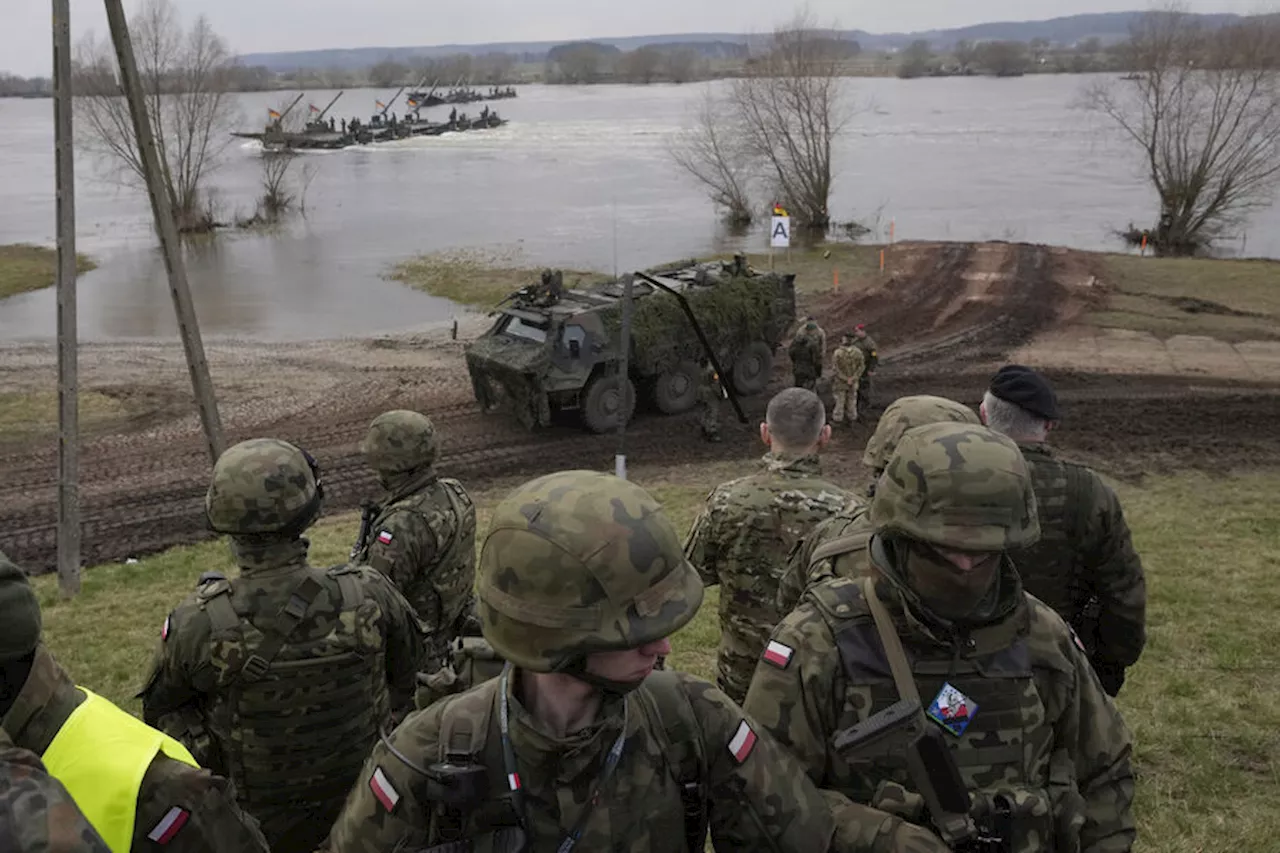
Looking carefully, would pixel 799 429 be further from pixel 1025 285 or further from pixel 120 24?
pixel 1025 285

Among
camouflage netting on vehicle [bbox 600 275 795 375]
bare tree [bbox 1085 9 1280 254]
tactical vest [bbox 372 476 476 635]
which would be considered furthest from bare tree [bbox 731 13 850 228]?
tactical vest [bbox 372 476 476 635]

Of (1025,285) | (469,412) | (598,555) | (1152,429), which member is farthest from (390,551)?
(1025,285)

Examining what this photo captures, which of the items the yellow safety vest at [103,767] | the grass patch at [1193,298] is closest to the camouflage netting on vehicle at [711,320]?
the grass patch at [1193,298]

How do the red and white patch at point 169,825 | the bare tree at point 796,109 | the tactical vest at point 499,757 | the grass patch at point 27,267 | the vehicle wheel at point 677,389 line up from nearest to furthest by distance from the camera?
the tactical vest at point 499,757 → the red and white patch at point 169,825 → the vehicle wheel at point 677,389 → the grass patch at point 27,267 → the bare tree at point 796,109

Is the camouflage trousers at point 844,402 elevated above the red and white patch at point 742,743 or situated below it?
below

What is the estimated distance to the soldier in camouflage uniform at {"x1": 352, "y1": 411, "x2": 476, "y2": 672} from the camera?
479 cm

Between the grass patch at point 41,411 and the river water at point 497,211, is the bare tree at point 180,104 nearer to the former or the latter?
the river water at point 497,211

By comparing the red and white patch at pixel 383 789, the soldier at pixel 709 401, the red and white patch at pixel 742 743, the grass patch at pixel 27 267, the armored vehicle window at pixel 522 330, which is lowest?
the soldier at pixel 709 401

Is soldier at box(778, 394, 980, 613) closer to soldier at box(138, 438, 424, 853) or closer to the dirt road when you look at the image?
soldier at box(138, 438, 424, 853)

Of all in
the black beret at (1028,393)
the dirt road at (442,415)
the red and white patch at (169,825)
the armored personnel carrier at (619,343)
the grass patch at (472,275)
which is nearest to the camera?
the red and white patch at (169,825)

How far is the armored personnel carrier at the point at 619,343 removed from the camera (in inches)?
510

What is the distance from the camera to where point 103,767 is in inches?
81.9

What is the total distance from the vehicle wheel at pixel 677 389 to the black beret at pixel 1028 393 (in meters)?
9.86

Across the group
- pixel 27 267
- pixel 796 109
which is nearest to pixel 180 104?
pixel 27 267
